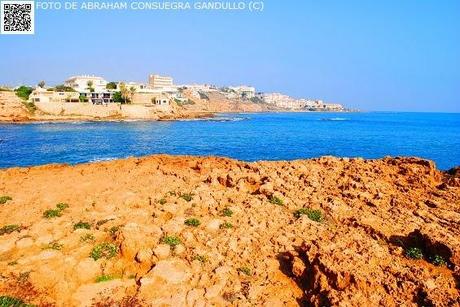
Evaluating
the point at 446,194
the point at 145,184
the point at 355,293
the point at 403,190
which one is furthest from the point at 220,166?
the point at 355,293

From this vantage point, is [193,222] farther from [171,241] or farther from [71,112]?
[71,112]

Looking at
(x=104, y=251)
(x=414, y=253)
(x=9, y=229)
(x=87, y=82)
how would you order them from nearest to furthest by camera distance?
(x=414, y=253) → (x=104, y=251) → (x=9, y=229) → (x=87, y=82)

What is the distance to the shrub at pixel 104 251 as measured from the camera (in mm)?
11812

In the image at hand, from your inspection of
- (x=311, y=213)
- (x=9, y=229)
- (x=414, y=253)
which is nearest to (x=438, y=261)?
(x=414, y=253)

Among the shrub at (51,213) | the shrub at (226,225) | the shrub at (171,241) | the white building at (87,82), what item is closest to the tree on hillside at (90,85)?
the white building at (87,82)

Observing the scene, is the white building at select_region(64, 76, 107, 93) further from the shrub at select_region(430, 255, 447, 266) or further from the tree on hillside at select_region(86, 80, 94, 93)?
the shrub at select_region(430, 255, 447, 266)

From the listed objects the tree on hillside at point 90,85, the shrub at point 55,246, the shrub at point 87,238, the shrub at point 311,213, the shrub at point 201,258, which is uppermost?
A: the tree on hillside at point 90,85

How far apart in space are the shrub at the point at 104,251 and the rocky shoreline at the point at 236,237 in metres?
0.04

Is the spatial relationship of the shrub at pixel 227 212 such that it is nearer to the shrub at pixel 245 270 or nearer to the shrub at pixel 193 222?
the shrub at pixel 193 222

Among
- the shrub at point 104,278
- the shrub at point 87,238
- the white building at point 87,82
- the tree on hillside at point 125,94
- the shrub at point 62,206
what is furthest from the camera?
the white building at point 87,82

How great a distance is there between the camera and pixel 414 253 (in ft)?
37.1

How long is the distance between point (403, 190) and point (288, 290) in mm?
9179

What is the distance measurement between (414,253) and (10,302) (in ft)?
35.8

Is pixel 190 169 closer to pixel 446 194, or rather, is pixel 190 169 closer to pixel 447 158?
pixel 446 194
